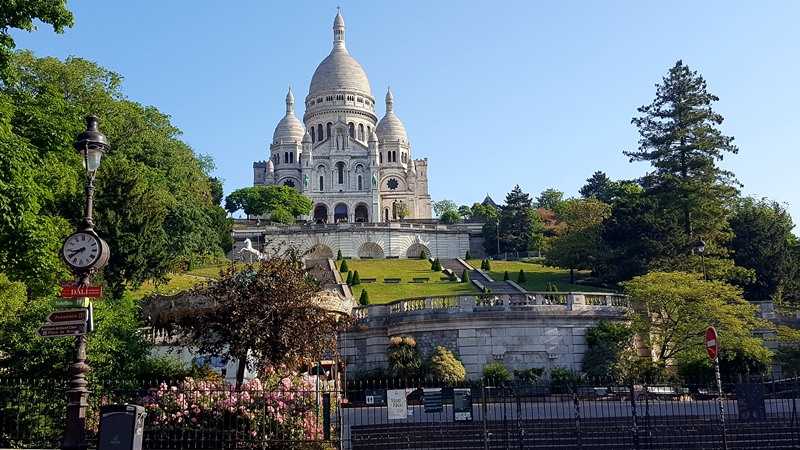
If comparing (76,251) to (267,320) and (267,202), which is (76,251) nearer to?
(267,320)

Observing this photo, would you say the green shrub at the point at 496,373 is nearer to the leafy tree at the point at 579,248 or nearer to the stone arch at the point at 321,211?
the leafy tree at the point at 579,248

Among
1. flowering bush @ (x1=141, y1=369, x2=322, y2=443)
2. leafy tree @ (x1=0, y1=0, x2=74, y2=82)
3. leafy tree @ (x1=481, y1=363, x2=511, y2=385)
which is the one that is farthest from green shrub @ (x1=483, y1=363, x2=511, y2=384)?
leafy tree @ (x1=0, y1=0, x2=74, y2=82)

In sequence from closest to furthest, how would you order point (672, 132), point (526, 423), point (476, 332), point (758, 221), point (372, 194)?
point (526, 423) → point (476, 332) → point (672, 132) → point (758, 221) → point (372, 194)

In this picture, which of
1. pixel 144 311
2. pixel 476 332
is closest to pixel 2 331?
pixel 144 311

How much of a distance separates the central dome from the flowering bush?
375 ft

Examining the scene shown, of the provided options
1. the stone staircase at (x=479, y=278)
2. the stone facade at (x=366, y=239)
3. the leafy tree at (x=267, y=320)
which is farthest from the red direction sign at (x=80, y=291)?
the stone facade at (x=366, y=239)

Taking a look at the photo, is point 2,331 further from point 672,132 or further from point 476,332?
point 672,132

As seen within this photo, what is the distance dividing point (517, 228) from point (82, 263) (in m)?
74.8

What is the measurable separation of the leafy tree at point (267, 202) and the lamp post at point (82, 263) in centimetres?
8414

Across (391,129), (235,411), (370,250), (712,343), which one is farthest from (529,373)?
(391,129)

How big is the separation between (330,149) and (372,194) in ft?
32.5

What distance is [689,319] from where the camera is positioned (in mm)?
30344

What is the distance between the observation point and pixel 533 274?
6178 centimetres

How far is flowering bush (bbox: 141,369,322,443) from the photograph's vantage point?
16.6 m
